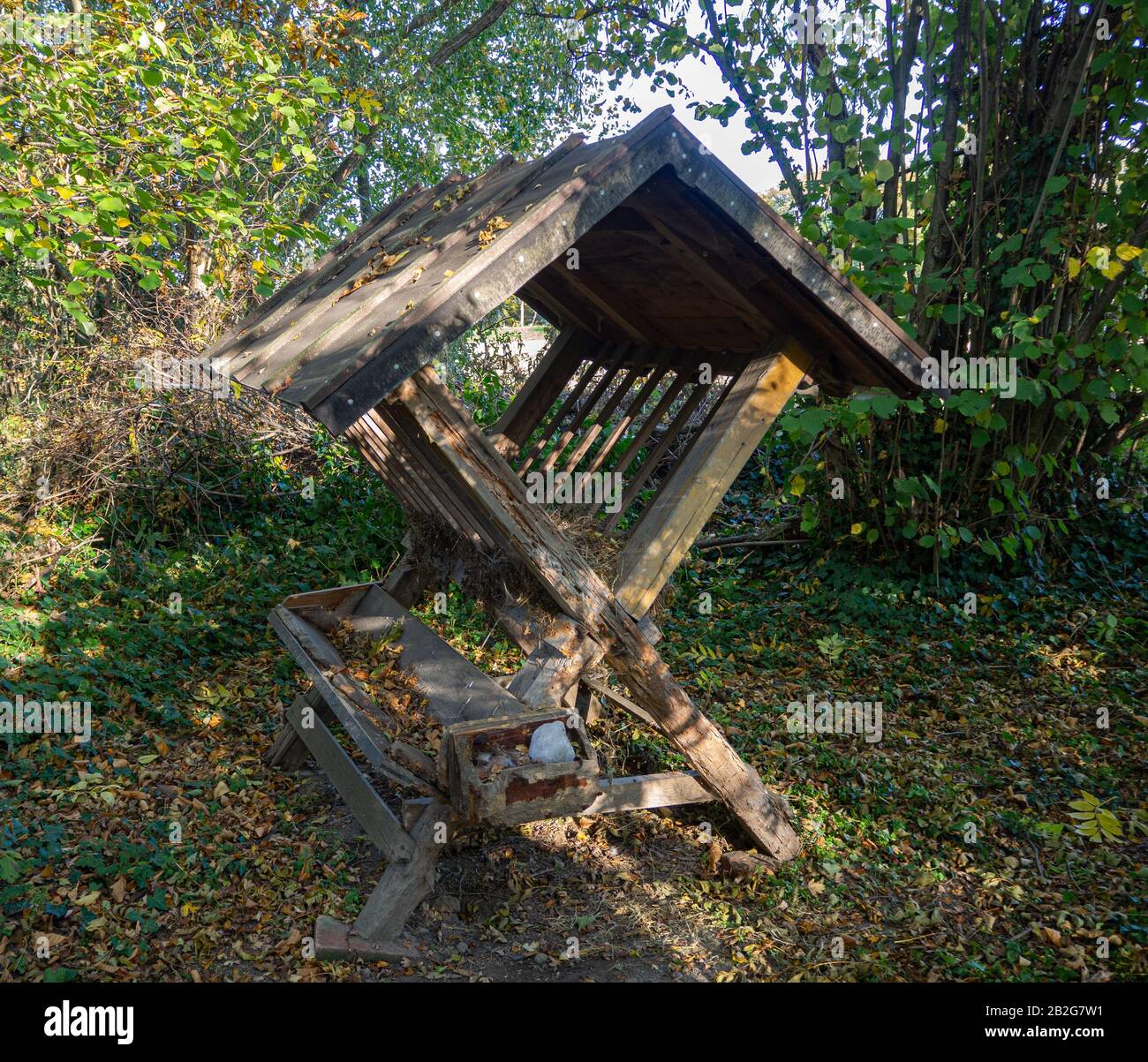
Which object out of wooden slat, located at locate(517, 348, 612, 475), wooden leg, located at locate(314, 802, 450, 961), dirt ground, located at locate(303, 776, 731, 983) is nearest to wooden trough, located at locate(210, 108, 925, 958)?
wooden leg, located at locate(314, 802, 450, 961)

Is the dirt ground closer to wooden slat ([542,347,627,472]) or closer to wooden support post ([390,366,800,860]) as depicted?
wooden support post ([390,366,800,860])

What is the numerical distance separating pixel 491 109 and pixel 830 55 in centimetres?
924

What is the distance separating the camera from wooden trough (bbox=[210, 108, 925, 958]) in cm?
296

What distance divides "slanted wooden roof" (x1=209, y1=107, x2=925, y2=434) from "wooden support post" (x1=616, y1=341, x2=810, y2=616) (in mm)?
244

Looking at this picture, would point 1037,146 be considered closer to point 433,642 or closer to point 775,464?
point 775,464

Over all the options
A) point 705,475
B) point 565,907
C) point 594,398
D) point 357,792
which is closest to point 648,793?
point 565,907

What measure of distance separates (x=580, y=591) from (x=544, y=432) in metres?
1.67

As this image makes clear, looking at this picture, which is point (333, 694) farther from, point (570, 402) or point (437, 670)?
point (570, 402)

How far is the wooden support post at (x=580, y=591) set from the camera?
3.32 metres

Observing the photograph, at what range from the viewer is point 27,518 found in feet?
24.2

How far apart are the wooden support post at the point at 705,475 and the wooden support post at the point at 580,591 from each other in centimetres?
17

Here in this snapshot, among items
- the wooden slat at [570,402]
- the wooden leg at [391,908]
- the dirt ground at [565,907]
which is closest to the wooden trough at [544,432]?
the wooden leg at [391,908]

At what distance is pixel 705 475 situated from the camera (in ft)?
12.5

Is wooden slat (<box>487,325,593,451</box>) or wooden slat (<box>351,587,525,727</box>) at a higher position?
wooden slat (<box>487,325,593,451</box>)
